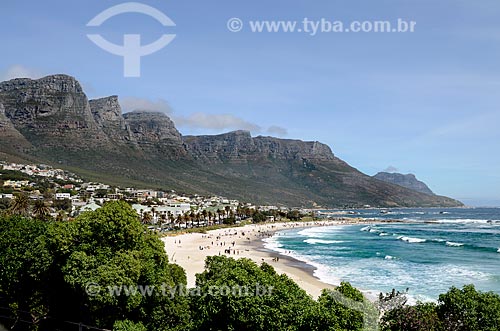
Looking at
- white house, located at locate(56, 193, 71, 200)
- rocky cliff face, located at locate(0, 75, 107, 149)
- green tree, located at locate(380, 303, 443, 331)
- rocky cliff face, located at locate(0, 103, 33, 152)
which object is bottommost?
green tree, located at locate(380, 303, 443, 331)

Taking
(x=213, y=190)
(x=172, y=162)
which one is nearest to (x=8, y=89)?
(x=172, y=162)

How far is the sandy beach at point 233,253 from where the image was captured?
34.6 m

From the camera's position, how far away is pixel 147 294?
11.6 metres

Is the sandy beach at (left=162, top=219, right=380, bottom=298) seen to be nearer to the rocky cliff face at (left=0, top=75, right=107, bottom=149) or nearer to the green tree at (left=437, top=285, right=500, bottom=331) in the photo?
the green tree at (left=437, top=285, right=500, bottom=331)

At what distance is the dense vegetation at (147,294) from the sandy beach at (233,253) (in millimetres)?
12882

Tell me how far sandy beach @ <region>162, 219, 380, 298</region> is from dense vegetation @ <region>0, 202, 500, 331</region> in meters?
12.9

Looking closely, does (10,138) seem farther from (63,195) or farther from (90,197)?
(90,197)

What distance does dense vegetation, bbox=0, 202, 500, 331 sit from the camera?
9148mm

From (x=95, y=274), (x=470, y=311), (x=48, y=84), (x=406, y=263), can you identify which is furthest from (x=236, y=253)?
(x=48, y=84)

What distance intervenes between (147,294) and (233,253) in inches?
1639

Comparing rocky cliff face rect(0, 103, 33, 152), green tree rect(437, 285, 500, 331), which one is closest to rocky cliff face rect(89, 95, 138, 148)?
rocky cliff face rect(0, 103, 33, 152)

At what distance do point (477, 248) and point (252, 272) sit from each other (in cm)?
5543

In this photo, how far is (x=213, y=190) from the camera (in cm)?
18162

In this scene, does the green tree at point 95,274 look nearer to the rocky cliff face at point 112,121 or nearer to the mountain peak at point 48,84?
the rocky cliff face at point 112,121
